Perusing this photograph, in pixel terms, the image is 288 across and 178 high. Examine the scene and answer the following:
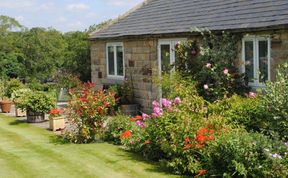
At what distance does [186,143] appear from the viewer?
29.0ft

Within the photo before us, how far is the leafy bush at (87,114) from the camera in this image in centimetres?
1205

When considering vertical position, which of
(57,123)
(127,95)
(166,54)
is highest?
(166,54)

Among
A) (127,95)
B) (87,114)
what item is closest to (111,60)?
(127,95)

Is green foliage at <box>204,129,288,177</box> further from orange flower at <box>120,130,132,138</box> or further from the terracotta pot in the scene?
the terracotta pot

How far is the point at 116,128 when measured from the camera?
39.8ft

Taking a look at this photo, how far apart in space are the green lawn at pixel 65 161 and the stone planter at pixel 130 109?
499 cm

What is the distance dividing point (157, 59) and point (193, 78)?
110 inches

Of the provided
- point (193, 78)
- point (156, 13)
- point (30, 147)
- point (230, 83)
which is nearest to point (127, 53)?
point (156, 13)

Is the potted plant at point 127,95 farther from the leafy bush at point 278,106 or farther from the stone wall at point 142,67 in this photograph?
the leafy bush at point 278,106

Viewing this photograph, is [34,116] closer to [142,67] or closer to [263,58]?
[142,67]

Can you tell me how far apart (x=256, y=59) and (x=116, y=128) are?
14.8 feet

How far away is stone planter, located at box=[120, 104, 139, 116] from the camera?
711 inches

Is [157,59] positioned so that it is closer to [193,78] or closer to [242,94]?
[193,78]

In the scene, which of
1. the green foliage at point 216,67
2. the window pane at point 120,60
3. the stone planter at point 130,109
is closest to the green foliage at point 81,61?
the window pane at point 120,60
